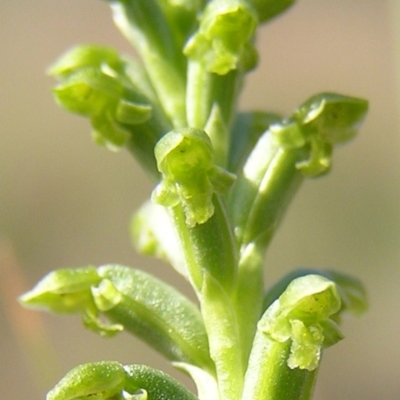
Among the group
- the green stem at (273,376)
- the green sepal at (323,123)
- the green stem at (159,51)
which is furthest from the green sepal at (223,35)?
the green stem at (273,376)

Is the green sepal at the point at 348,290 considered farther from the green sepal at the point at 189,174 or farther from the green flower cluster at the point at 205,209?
the green sepal at the point at 189,174

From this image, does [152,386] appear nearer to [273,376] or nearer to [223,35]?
[273,376]

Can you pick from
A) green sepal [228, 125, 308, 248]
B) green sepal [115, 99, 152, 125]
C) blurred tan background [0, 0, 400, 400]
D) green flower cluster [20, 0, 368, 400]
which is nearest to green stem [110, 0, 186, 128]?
green flower cluster [20, 0, 368, 400]

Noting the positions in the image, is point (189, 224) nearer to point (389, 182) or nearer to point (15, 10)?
point (389, 182)

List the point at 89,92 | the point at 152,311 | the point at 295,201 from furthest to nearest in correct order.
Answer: the point at 295,201, the point at 89,92, the point at 152,311

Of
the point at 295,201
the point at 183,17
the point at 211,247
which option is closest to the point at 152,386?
the point at 211,247

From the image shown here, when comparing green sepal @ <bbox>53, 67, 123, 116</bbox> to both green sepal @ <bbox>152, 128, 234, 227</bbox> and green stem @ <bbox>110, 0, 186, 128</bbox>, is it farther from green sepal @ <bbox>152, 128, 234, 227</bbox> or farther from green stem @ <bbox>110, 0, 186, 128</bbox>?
green sepal @ <bbox>152, 128, 234, 227</bbox>
